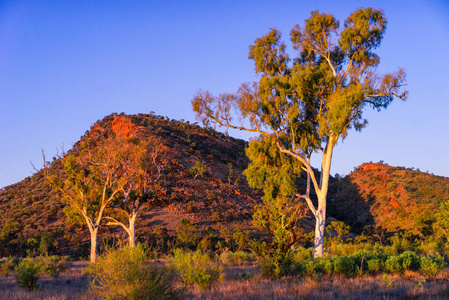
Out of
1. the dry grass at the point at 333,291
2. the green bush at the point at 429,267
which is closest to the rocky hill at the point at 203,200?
the green bush at the point at 429,267

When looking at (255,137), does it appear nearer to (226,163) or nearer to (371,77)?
(371,77)

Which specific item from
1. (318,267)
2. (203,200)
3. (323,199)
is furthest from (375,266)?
(203,200)

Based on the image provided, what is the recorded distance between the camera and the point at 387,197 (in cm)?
6056

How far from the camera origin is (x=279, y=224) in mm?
13945

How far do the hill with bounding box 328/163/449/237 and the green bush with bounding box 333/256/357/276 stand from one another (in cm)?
3257

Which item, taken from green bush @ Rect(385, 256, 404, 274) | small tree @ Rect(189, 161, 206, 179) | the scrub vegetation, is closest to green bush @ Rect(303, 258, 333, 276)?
the scrub vegetation

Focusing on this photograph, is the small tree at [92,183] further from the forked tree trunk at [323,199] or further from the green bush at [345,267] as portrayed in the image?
the green bush at [345,267]

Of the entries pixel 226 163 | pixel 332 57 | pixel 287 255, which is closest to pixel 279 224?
pixel 287 255

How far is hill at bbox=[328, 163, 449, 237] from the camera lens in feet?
173

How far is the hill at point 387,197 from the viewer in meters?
52.7

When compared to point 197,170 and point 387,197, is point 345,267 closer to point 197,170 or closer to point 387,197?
point 197,170

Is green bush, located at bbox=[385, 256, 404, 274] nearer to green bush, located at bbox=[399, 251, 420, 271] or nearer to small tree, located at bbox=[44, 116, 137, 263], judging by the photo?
green bush, located at bbox=[399, 251, 420, 271]

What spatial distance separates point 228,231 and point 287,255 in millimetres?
27280

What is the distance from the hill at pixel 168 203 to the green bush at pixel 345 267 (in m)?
28.3
